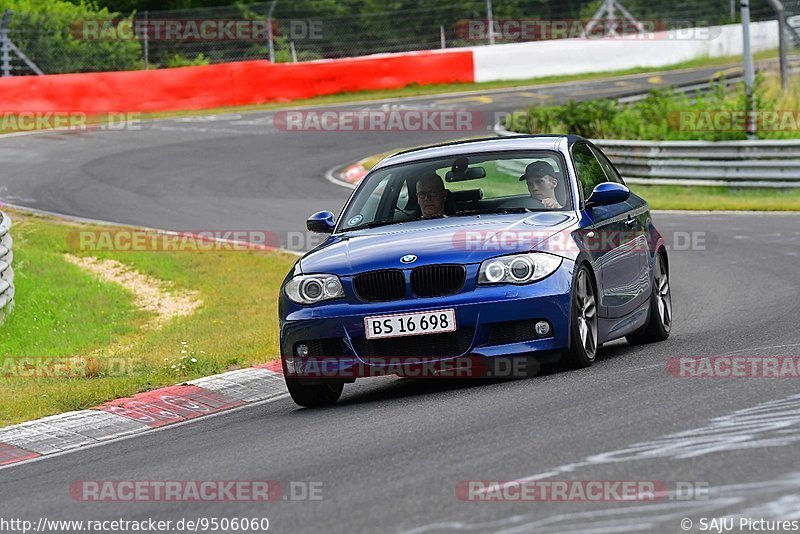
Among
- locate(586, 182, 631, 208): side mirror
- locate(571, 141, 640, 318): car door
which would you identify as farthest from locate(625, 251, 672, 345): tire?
locate(586, 182, 631, 208): side mirror

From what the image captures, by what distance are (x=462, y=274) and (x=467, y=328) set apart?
32cm

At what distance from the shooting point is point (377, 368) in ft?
27.6

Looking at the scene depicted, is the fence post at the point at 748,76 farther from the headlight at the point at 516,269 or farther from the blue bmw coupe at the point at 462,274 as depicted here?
the headlight at the point at 516,269

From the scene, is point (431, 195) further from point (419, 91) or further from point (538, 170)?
point (419, 91)

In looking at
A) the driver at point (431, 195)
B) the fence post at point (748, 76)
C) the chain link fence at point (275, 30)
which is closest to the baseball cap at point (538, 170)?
the driver at point (431, 195)

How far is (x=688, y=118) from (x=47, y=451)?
21611mm

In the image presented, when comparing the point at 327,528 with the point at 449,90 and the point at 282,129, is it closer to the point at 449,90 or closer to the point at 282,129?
the point at 282,129

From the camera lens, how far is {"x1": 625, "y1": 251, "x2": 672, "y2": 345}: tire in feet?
34.3

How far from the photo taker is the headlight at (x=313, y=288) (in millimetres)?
8570

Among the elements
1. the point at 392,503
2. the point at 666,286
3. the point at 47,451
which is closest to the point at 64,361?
the point at 47,451

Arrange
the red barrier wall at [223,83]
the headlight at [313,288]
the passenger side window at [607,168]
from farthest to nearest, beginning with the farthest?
1. the red barrier wall at [223,83]
2. the passenger side window at [607,168]
3. the headlight at [313,288]

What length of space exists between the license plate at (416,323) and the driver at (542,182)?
150 centimetres

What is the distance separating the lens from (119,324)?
47.2 feet

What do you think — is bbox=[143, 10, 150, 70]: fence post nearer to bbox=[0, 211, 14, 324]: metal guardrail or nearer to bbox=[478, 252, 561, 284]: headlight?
bbox=[0, 211, 14, 324]: metal guardrail
